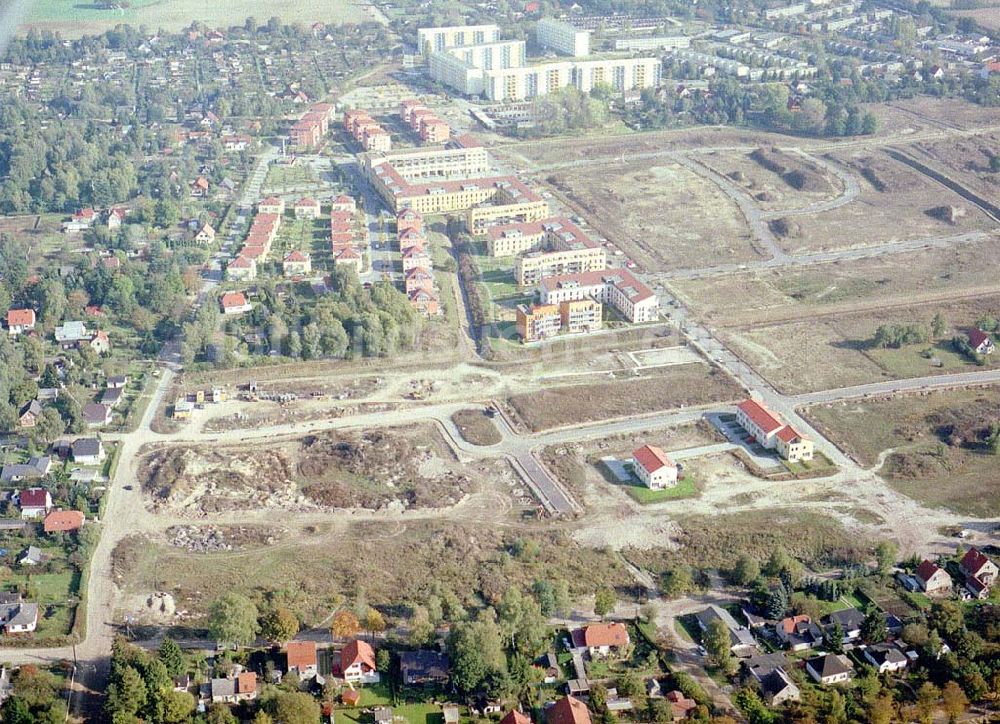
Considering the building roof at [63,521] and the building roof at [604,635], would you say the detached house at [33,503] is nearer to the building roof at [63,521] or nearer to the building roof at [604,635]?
the building roof at [63,521]

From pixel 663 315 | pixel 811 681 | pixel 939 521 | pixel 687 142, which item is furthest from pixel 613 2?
pixel 811 681

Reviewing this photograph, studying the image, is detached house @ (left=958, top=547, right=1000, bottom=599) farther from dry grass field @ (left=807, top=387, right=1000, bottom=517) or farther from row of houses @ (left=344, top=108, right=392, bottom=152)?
row of houses @ (left=344, top=108, right=392, bottom=152)

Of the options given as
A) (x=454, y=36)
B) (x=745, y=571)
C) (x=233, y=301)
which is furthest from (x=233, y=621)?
(x=454, y=36)

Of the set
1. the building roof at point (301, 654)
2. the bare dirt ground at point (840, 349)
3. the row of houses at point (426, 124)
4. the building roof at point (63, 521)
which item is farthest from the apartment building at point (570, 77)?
the building roof at point (301, 654)

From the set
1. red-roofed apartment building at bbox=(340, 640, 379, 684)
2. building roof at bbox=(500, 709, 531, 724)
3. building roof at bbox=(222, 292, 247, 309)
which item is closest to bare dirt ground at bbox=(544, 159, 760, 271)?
building roof at bbox=(222, 292, 247, 309)

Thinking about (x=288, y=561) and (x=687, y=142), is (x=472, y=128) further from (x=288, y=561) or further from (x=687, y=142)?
(x=288, y=561)
